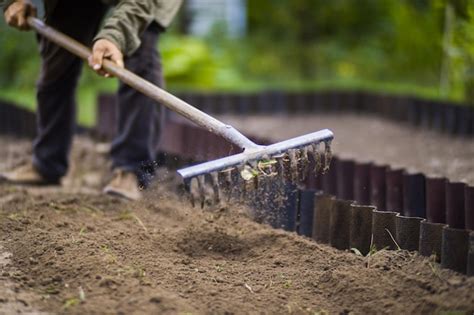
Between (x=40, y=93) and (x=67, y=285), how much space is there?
88.6 inches

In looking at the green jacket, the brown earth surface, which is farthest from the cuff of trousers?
the green jacket

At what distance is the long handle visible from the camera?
353cm

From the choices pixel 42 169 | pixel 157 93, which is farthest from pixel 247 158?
pixel 42 169

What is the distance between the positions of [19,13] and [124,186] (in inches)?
46.1

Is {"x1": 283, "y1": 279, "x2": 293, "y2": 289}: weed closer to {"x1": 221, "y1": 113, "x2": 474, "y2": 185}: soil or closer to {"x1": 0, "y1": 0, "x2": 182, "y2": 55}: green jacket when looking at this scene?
{"x1": 0, "y1": 0, "x2": 182, "y2": 55}: green jacket

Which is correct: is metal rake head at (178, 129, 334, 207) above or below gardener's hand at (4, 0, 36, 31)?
below

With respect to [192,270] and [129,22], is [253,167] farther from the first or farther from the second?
[129,22]

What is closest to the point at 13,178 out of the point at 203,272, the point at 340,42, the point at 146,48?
the point at 146,48

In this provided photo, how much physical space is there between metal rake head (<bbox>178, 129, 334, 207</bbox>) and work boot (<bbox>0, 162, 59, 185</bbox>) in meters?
2.06

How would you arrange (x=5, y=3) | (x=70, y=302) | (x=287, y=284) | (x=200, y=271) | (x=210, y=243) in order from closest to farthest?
(x=70, y=302)
(x=287, y=284)
(x=200, y=271)
(x=210, y=243)
(x=5, y=3)

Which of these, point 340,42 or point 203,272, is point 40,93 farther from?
point 340,42

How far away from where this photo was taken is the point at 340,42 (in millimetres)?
13961

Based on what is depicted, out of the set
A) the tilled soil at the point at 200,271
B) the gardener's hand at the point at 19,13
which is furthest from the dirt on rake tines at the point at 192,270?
the gardener's hand at the point at 19,13

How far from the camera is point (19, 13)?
15.4 ft
